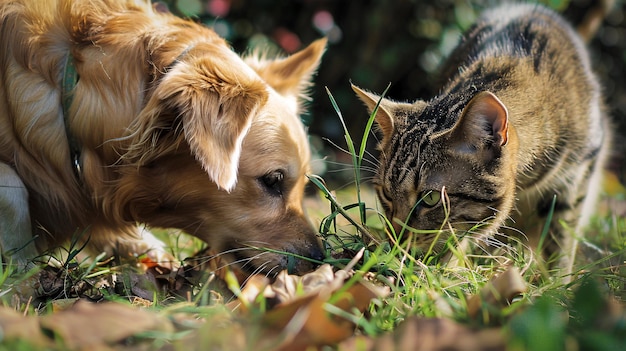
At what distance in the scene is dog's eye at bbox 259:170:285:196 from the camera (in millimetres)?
2471

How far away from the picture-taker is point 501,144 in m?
2.37

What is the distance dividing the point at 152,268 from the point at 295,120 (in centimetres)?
91

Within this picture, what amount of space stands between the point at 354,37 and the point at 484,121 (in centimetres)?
320

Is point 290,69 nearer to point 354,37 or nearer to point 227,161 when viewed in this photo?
point 227,161

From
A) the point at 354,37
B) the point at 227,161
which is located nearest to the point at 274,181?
the point at 227,161

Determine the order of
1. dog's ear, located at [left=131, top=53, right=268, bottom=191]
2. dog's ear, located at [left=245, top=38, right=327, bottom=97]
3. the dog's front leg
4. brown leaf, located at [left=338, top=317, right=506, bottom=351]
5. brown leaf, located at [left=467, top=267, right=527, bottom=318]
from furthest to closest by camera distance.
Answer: dog's ear, located at [left=245, top=38, right=327, bottom=97]
the dog's front leg
dog's ear, located at [left=131, top=53, right=268, bottom=191]
brown leaf, located at [left=467, top=267, right=527, bottom=318]
brown leaf, located at [left=338, top=317, right=506, bottom=351]

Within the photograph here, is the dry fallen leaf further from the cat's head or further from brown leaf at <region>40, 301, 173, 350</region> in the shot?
the cat's head

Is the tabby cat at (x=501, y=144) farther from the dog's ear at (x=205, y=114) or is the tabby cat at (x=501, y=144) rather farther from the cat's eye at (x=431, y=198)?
the dog's ear at (x=205, y=114)

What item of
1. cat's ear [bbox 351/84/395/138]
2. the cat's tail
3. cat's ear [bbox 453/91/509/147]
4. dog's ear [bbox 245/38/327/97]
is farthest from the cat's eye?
the cat's tail

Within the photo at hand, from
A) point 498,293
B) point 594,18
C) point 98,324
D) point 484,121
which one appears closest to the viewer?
point 98,324

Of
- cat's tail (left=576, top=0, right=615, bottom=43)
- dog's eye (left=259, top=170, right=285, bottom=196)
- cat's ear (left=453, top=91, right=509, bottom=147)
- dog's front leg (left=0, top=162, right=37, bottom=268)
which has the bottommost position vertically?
dog's front leg (left=0, top=162, right=37, bottom=268)

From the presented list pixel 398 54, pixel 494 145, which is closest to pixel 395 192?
pixel 494 145

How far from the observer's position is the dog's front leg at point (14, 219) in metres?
2.31

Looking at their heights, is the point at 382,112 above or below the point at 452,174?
Answer: above
